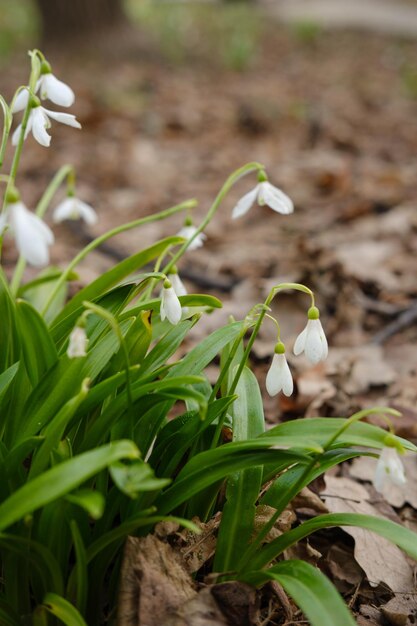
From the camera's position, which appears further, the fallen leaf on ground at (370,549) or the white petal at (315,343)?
the fallen leaf on ground at (370,549)

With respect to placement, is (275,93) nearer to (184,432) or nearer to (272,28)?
(272,28)

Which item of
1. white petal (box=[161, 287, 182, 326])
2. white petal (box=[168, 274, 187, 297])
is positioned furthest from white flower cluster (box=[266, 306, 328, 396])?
white petal (box=[168, 274, 187, 297])

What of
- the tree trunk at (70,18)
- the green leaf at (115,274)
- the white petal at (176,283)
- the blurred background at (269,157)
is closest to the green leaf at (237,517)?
the white petal at (176,283)

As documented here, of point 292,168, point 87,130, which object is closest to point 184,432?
point 292,168

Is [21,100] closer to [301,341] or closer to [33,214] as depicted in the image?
[33,214]

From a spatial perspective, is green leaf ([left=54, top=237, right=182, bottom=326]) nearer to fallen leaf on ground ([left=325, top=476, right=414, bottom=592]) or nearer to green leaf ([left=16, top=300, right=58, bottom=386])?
green leaf ([left=16, top=300, right=58, bottom=386])

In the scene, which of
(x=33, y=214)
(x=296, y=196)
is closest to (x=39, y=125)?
(x=33, y=214)

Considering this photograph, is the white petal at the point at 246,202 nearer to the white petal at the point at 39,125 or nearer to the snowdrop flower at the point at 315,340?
the snowdrop flower at the point at 315,340
